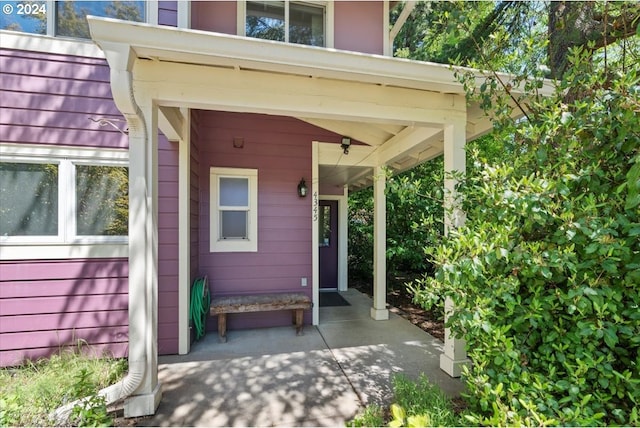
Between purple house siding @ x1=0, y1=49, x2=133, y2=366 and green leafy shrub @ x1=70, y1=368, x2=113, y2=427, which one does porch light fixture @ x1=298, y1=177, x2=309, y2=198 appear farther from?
green leafy shrub @ x1=70, y1=368, x2=113, y2=427

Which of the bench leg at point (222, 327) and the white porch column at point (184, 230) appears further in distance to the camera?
the bench leg at point (222, 327)

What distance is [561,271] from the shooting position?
164 cm

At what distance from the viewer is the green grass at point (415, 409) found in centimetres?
204

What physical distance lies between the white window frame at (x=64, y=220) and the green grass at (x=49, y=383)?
3.46 feet

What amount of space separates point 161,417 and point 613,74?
4.02 metres

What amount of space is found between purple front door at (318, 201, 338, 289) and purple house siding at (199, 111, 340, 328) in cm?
252

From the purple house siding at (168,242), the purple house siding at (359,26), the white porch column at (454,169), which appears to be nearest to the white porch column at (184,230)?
the purple house siding at (168,242)

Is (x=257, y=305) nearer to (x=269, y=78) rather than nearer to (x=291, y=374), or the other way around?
(x=291, y=374)

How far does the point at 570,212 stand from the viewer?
1.65m

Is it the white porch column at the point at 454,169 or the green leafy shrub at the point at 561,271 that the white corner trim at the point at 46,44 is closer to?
the white porch column at the point at 454,169

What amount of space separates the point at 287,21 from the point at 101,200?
10.6 ft

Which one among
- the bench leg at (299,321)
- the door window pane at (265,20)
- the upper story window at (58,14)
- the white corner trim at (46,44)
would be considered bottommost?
the bench leg at (299,321)

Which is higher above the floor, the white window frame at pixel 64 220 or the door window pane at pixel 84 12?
the door window pane at pixel 84 12

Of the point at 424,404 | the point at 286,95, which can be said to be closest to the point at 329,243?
the point at 286,95
